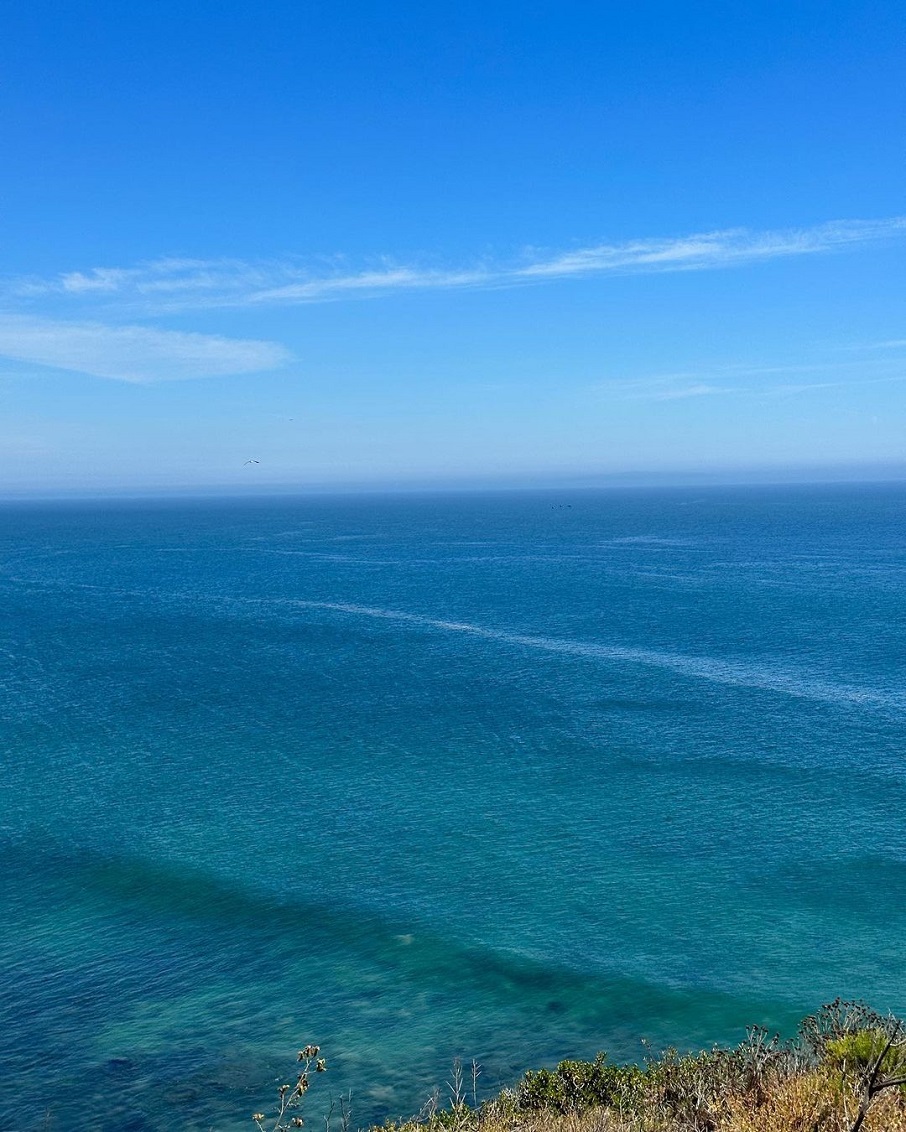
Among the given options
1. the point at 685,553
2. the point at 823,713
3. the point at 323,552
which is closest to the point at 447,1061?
the point at 823,713

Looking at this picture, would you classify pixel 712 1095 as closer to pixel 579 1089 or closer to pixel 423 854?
pixel 579 1089

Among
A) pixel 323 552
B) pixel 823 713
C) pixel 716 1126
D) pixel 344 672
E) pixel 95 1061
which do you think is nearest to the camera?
pixel 716 1126

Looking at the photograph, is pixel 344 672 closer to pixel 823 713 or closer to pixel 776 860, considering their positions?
A: pixel 823 713

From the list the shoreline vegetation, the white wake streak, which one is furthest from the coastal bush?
the white wake streak

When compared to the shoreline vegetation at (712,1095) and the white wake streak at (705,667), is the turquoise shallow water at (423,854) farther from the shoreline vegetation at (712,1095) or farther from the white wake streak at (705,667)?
the shoreline vegetation at (712,1095)

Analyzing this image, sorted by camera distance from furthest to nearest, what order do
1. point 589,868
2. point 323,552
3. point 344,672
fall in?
point 323,552
point 344,672
point 589,868

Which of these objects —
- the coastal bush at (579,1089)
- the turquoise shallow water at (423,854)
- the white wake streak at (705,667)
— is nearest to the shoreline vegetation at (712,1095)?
the coastal bush at (579,1089)
